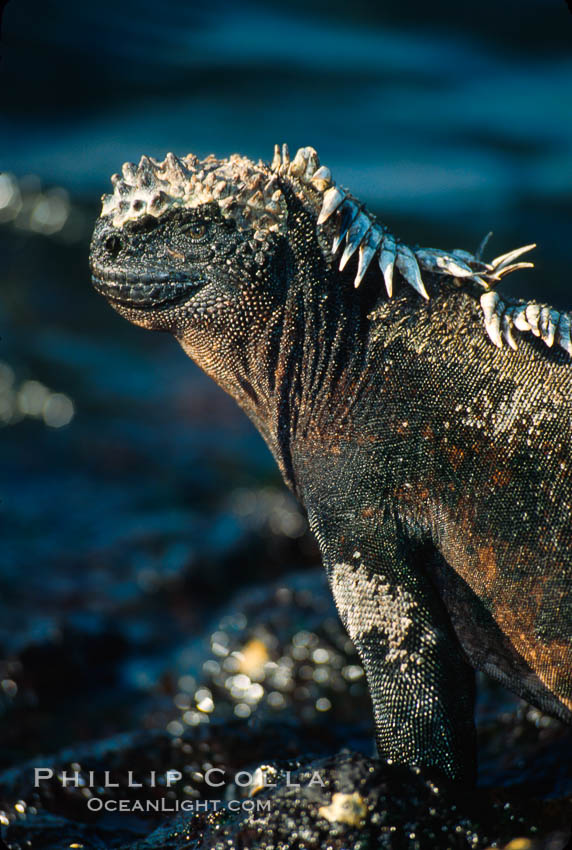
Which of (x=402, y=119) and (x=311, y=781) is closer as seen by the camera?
(x=311, y=781)

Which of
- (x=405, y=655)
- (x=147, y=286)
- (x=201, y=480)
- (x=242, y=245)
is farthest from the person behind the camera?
(x=201, y=480)

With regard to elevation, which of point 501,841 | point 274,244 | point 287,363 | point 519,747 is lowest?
point 501,841

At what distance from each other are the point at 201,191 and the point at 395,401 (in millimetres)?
1114

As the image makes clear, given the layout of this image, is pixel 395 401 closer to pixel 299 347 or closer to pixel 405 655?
pixel 299 347

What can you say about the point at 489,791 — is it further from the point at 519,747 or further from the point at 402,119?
the point at 402,119

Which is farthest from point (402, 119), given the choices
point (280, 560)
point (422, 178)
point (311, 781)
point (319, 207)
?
point (311, 781)

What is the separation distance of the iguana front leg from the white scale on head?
94 centimetres

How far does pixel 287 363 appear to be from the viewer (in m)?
3.58

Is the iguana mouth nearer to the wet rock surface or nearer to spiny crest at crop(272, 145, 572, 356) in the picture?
spiny crest at crop(272, 145, 572, 356)

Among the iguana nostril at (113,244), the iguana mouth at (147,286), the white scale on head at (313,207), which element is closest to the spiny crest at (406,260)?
the white scale on head at (313,207)

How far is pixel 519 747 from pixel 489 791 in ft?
2.43

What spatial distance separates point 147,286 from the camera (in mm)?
3572

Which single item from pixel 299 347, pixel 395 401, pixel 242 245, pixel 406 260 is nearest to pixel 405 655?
pixel 395 401

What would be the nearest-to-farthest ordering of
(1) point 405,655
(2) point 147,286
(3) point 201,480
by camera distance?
(1) point 405,655 < (2) point 147,286 < (3) point 201,480
